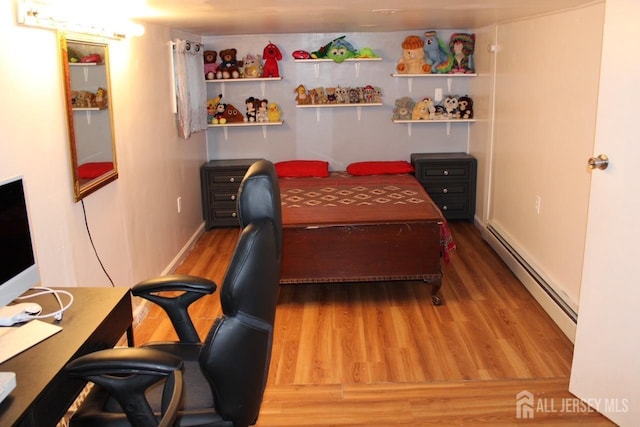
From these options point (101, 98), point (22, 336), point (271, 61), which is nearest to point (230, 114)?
point (271, 61)

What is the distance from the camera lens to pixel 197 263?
4840 mm

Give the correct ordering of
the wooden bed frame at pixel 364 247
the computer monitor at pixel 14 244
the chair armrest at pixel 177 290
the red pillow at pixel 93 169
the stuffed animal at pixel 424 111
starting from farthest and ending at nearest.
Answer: the stuffed animal at pixel 424 111 < the wooden bed frame at pixel 364 247 < the red pillow at pixel 93 169 < the chair armrest at pixel 177 290 < the computer monitor at pixel 14 244

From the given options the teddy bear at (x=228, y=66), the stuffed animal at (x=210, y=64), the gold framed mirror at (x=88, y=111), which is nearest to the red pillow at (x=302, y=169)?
the teddy bear at (x=228, y=66)

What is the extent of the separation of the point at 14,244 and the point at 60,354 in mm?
409

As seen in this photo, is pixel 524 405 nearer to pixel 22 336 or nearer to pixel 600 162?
pixel 600 162

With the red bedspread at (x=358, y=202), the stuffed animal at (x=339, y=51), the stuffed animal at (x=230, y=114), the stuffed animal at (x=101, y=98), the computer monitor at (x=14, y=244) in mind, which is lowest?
the red bedspread at (x=358, y=202)

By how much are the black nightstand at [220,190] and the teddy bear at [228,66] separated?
2.71ft

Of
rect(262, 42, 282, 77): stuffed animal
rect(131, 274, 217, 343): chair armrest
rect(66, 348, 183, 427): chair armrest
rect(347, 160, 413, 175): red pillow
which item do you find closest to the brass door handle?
rect(131, 274, 217, 343): chair armrest

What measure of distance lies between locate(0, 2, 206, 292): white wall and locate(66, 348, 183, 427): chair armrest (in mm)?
960

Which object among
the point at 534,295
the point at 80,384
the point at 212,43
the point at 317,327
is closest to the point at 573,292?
the point at 534,295

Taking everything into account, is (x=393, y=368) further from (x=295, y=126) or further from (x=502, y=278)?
(x=295, y=126)

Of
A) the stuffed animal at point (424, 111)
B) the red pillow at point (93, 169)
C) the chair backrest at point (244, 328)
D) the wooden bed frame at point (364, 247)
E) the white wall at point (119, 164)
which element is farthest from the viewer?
the stuffed animal at point (424, 111)

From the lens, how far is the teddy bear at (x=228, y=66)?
5.71 m
